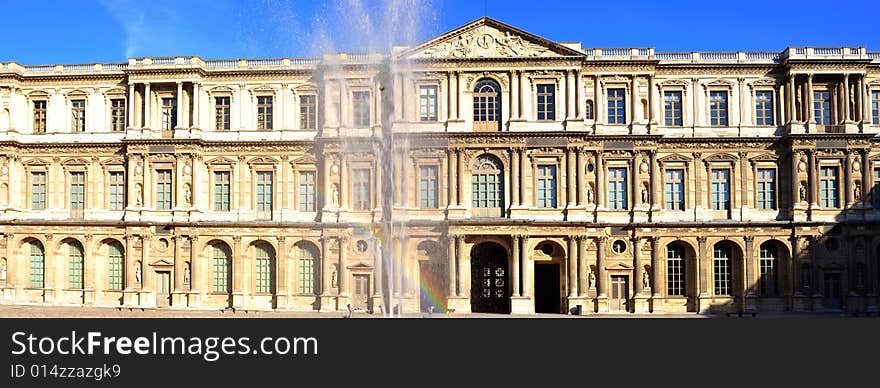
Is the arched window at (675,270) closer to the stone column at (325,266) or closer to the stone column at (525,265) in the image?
the stone column at (525,265)

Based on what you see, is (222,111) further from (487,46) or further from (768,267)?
(768,267)

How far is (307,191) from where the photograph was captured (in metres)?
41.6

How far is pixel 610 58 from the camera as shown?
40094 millimetres

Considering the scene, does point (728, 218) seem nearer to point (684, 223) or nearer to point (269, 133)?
point (684, 223)

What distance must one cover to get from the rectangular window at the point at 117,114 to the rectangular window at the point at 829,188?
3641 centimetres

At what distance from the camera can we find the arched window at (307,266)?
136ft

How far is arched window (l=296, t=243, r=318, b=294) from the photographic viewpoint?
41.4 meters

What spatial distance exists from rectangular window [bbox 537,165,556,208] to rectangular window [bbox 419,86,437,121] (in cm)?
624

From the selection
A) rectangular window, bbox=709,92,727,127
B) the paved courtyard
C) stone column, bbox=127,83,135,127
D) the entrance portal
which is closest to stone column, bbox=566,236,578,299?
the paved courtyard

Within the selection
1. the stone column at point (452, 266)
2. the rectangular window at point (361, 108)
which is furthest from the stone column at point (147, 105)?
the stone column at point (452, 266)

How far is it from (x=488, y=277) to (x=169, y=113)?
62.2 ft

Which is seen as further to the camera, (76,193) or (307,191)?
(76,193)

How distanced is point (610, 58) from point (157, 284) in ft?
86.0

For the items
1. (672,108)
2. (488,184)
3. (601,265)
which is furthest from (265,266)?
(672,108)
